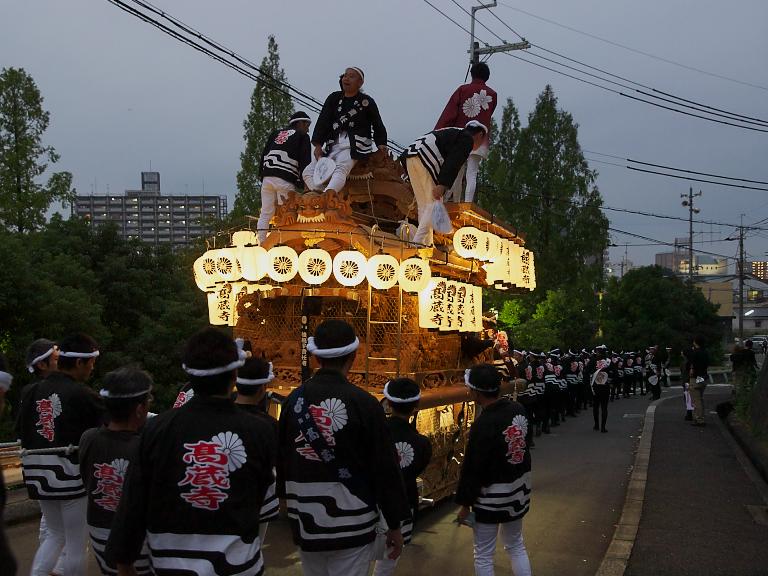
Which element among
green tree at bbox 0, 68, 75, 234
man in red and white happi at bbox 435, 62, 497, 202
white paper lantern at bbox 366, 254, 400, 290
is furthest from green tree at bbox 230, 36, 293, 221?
white paper lantern at bbox 366, 254, 400, 290

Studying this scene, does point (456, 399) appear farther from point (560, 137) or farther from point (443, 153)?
point (560, 137)

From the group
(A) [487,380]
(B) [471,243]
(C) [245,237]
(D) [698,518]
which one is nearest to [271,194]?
(C) [245,237]

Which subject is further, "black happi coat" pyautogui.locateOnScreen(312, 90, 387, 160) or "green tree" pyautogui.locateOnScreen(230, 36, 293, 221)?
"green tree" pyautogui.locateOnScreen(230, 36, 293, 221)

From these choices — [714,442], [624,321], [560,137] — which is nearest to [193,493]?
[714,442]

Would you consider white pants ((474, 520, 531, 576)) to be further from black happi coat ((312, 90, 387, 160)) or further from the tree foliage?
the tree foliage

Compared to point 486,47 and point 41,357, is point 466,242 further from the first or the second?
point 486,47

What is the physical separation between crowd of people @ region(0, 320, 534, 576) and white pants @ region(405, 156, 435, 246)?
11.1ft

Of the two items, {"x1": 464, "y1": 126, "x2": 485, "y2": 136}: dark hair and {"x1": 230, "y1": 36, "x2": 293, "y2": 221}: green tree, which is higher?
{"x1": 230, "y1": 36, "x2": 293, "y2": 221}: green tree

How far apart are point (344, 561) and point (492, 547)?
5.75ft

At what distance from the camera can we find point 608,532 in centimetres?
750

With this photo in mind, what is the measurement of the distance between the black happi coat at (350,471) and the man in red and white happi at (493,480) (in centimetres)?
146

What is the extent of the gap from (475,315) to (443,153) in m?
2.17

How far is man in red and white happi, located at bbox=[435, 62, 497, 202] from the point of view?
1010 centimetres

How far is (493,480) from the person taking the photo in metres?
5.09
